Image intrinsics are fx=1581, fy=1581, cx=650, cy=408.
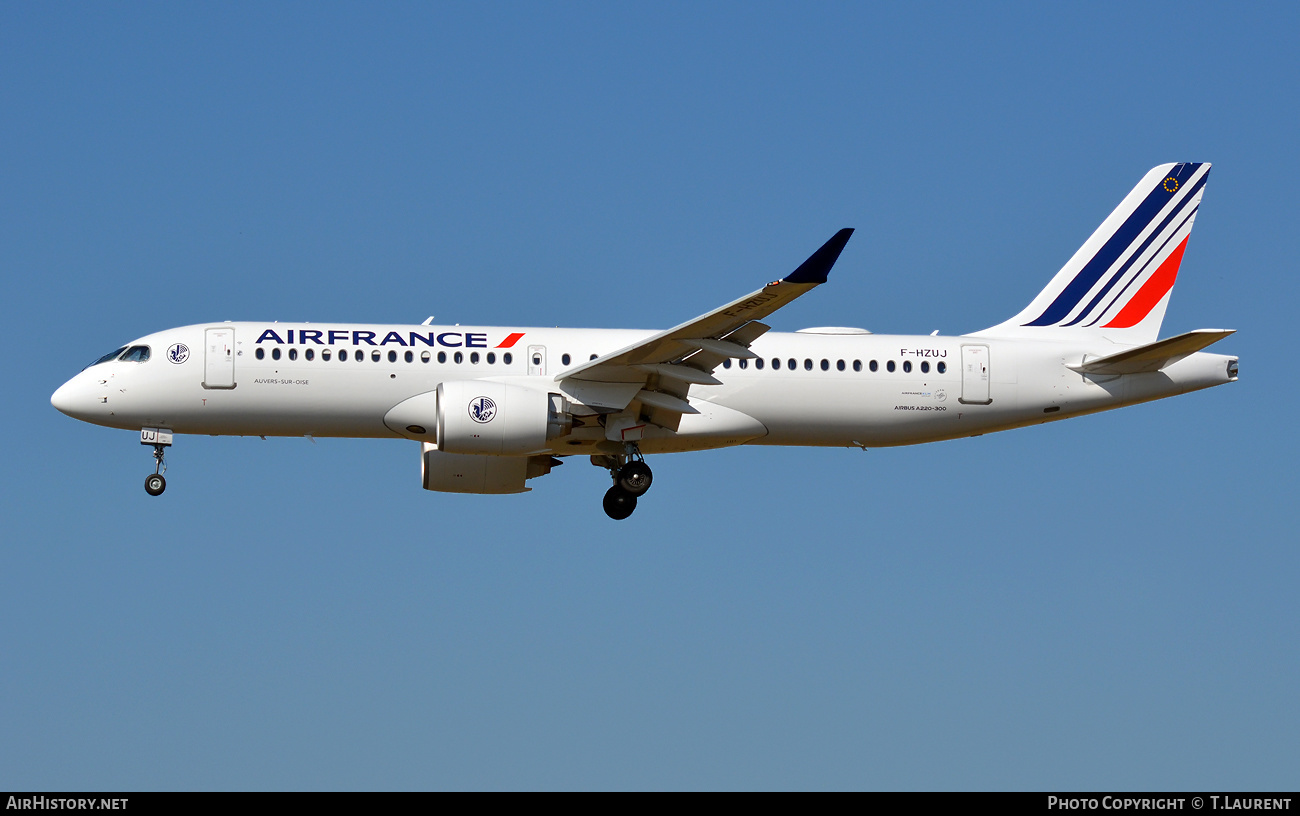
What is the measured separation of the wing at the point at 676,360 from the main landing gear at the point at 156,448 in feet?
28.1

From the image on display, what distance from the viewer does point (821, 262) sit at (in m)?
28.2

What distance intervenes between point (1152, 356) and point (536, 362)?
13.6m

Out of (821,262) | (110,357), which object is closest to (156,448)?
(110,357)

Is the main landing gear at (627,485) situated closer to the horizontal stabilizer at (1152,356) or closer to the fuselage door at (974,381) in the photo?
the fuselage door at (974,381)

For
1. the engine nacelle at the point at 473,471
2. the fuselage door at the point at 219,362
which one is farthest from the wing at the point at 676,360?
the fuselage door at the point at 219,362

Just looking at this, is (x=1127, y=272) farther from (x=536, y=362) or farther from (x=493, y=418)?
(x=493, y=418)

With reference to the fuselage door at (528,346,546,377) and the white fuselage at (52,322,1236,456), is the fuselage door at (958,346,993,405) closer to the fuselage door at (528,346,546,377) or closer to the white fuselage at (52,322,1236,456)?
the white fuselage at (52,322,1236,456)

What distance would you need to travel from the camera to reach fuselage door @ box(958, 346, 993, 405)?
3562cm

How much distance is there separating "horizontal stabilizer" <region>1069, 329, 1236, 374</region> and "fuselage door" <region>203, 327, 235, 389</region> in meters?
18.7

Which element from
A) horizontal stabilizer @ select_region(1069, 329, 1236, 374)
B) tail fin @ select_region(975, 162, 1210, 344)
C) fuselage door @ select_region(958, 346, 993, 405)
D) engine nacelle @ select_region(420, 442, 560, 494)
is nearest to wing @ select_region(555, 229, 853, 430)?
engine nacelle @ select_region(420, 442, 560, 494)

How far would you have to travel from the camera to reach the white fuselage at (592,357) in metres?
33.2
